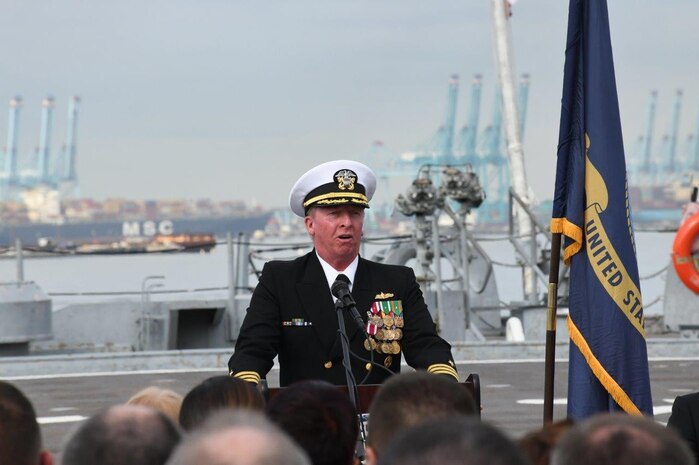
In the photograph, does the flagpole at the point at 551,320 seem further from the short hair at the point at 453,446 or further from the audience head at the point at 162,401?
the short hair at the point at 453,446

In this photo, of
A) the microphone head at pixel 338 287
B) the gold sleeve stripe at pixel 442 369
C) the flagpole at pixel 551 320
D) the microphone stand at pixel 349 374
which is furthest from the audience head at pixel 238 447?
the flagpole at pixel 551 320

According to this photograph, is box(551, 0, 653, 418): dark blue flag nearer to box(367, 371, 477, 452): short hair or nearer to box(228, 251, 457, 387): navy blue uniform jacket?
box(228, 251, 457, 387): navy blue uniform jacket

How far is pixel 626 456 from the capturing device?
109 inches

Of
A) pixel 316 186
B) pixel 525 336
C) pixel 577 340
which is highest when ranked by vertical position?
pixel 316 186

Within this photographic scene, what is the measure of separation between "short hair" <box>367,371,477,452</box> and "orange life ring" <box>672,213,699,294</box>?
15.8m

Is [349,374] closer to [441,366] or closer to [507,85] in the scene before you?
[441,366]

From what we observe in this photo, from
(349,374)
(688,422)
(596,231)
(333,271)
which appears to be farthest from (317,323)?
(688,422)

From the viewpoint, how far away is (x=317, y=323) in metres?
6.15

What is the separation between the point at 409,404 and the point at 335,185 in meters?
2.60

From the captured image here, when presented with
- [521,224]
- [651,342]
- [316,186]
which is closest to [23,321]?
[651,342]

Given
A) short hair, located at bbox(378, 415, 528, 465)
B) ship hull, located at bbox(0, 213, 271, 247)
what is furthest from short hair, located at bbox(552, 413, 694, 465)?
ship hull, located at bbox(0, 213, 271, 247)

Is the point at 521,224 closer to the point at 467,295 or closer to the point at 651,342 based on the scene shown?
the point at 467,295

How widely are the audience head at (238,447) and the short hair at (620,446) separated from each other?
52 centimetres

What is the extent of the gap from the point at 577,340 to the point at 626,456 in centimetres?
424
